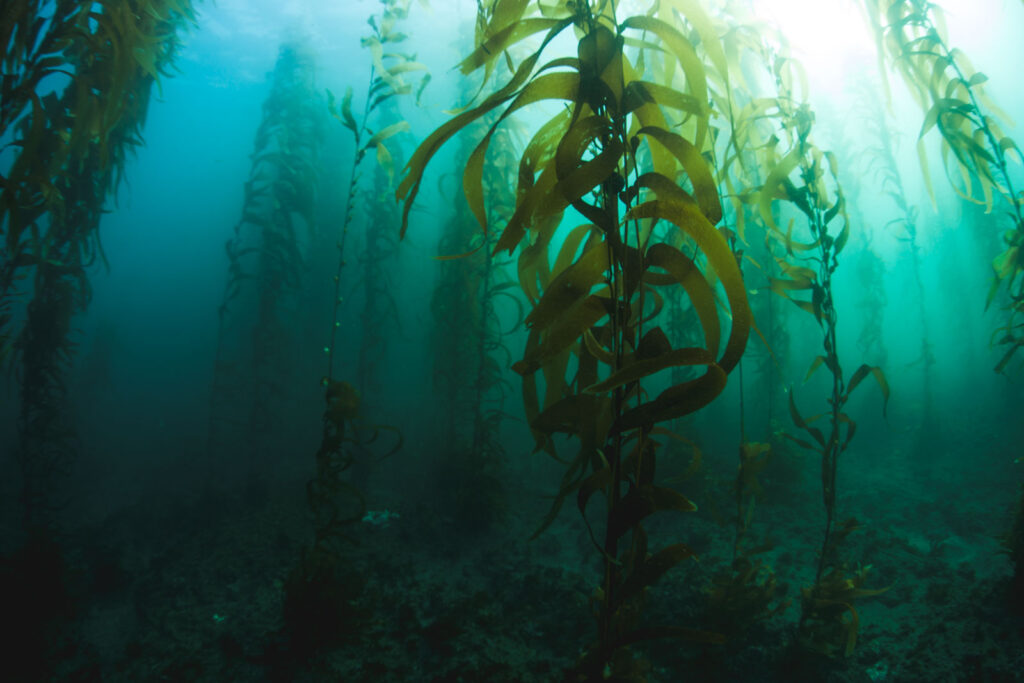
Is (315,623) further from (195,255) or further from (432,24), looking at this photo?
(195,255)

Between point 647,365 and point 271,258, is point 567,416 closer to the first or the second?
point 647,365

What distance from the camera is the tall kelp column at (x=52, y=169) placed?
6.97 feet

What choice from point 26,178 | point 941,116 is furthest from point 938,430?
point 26,178

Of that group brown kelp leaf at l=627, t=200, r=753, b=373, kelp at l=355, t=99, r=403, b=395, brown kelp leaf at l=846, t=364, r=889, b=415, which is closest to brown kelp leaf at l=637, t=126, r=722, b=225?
brown kelp leaf at l=627, t=200, r=753, b=373

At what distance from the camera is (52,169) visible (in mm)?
2607

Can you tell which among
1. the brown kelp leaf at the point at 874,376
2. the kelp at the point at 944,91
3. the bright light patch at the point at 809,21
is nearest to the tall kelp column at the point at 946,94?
the kelp at the point at 944,91

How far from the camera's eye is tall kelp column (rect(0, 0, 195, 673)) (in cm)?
212

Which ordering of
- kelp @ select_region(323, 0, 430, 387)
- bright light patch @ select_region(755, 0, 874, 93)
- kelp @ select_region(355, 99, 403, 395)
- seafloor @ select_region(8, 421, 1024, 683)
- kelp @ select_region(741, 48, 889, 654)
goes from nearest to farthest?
kelp @ select_region(741, 48, 889, 654), seafloor @ select_region(8, 421, 1024, 683), bright light patch @ select_region(755, 0, 874, 93), kelp @ select_region(323, 0, 430, 387), kelp @ select_region(355, 99, 403, 395)

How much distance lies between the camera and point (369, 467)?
6891mm

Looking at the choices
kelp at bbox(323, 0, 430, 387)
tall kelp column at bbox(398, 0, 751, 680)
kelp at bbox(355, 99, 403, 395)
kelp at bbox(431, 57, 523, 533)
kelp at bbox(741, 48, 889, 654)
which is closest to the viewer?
tall kelp column at bbox(398, 0, 751, 680)

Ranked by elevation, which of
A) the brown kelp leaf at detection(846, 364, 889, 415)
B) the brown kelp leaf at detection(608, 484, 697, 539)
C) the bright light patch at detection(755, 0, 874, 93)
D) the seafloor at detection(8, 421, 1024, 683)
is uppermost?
the bright light patch at detection(755, 0, 874, 93)

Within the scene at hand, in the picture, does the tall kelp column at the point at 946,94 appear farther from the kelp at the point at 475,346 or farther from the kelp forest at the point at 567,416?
the kelp at the point at 475,346

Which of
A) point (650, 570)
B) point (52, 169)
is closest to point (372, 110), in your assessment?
point (52, 169)

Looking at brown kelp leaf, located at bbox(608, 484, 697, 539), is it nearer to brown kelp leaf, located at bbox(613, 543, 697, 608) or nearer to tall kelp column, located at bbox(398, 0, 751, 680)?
tall kelp column, located at bbox(398, 0, 751, 680)
